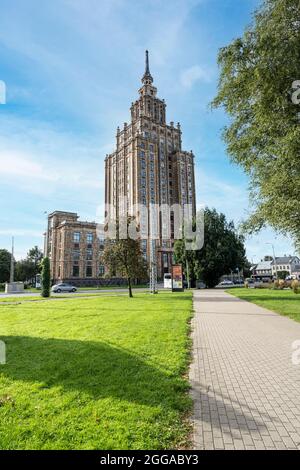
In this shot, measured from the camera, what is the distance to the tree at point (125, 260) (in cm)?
2555

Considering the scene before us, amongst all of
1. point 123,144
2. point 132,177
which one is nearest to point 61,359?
point 132,177

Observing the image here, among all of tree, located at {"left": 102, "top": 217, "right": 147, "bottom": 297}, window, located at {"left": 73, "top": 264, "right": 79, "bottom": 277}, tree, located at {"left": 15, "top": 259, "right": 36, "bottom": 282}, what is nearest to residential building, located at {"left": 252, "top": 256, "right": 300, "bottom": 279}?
window, located at {"left": 73, "top": 264, "right": 79, "bottom": 277}

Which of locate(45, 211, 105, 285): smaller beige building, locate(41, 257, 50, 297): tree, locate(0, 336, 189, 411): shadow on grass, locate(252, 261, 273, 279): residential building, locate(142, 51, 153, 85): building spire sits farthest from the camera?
locate(252, 261, 273, 279): residential building

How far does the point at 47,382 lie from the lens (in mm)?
5188

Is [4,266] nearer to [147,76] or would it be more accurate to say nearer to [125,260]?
[125,260]

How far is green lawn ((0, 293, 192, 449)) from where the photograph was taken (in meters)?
3.44

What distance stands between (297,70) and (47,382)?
1274 cm

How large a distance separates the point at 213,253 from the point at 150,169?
55.5 m

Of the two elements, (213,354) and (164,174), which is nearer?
(213,354)

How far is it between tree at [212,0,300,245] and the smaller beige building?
5983 centimetres

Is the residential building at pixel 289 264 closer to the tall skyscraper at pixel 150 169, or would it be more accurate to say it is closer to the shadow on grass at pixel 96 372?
the tall skyscraper at pixel 150 169

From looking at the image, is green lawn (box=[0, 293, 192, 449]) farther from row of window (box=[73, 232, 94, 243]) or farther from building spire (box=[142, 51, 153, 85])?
building spire (box=[142, 51, 153, 85])

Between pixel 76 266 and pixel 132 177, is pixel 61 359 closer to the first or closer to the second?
pixel 76 266

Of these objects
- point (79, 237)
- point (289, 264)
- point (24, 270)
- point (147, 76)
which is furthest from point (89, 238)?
point (289, 264)
